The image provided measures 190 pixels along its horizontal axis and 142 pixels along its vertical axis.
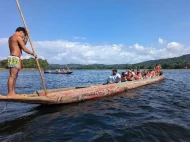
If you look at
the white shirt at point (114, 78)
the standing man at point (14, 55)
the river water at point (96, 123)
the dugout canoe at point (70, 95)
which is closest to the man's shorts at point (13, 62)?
the standing man at point (14, 55)

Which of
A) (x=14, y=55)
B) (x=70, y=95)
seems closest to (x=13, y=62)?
(x=14, y=55)

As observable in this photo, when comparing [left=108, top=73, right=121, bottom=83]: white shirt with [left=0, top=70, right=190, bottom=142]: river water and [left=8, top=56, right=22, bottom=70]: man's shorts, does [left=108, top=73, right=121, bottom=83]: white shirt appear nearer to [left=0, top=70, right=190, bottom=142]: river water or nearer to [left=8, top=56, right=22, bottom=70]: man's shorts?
[left=0, top=70, right=190, bottom=142]: river water

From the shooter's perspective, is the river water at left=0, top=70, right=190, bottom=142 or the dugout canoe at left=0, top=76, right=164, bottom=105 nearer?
the river water at left=0, top=70, right=190, bottom=142

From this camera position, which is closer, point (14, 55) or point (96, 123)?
point (14, 55)

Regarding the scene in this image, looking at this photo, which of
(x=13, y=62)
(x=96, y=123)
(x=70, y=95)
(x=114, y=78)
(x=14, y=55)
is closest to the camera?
(x=13, y=62)

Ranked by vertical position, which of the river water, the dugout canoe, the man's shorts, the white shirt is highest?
the man's shorts

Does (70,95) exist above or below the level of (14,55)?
below

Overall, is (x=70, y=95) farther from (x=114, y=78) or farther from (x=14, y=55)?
(x=114, y=78)

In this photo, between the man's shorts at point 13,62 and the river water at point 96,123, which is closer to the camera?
the river water at point 96,123

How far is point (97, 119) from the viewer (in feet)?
26.5

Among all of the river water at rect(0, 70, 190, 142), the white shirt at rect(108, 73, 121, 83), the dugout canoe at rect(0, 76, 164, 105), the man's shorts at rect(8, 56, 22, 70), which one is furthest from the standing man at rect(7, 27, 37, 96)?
the white shirt at rect(108, 73, 121, 83)

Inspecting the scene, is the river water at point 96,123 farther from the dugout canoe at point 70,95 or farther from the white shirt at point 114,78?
the white shirt at point 114,78

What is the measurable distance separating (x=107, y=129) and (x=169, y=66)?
12620cm

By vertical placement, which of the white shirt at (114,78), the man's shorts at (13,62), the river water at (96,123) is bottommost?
the river water at (96,123)
